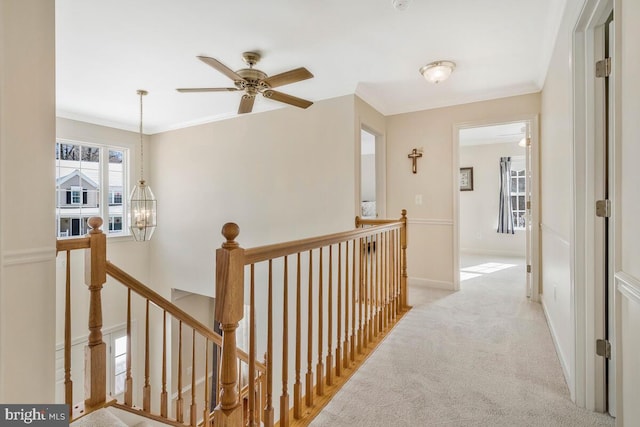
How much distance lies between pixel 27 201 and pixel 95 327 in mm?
783

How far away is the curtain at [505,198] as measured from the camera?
6.29m

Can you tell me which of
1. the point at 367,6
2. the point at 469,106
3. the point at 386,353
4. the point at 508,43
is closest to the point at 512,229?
the point at 469,106

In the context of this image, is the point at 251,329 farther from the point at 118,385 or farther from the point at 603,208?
the point at 118,385

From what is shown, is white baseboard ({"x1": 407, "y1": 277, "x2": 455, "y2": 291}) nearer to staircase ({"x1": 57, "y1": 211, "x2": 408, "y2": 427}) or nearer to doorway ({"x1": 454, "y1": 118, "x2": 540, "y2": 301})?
staircase ({"x1": 57, "y1": 211, "x2": 408, "y2": 427})

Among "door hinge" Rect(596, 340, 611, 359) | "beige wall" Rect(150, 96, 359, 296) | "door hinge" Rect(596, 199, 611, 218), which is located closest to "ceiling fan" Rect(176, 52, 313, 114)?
"beige wall" Rect(150, 96, 359, 296)

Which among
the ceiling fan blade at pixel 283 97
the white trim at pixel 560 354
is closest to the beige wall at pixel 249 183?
the ceiling fan blade at pixel 283 97

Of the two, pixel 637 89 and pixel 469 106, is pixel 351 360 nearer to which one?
pixel 637 89

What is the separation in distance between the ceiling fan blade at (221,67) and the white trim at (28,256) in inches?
56.7

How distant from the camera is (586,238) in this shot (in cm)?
158

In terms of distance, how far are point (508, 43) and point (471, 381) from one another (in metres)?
2.55

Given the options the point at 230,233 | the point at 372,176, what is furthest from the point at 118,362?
the point at 372,176

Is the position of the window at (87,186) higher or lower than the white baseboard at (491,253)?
higher

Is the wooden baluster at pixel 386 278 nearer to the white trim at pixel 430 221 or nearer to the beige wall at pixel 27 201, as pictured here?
the white trim at pixel 430 221

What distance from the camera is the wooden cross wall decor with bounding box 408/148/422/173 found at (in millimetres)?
3994
